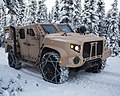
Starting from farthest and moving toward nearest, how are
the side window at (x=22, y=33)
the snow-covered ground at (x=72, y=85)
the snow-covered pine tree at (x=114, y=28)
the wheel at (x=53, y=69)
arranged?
the snow-covered pine tree at (x=114, y=28) → the side window at (x=22, y=33) → the wheel at (x=53, y=69) → the snow-covered ground at (x=72, y=85)

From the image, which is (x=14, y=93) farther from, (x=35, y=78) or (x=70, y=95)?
(x=35, y=78)

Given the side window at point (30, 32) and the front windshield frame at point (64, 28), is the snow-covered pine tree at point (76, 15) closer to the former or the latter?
the front windshield frame at point (64, 28)

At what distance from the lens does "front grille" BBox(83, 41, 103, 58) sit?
27.9 feet

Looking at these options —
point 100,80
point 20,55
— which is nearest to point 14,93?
point 100,80

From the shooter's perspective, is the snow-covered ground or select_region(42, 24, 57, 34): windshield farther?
select_region(42, 24, 57, 34): windshield

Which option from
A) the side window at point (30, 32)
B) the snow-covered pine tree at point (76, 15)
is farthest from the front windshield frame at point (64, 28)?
the snow-covered pine tree at point (76, 15)

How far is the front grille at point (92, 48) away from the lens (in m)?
8.52

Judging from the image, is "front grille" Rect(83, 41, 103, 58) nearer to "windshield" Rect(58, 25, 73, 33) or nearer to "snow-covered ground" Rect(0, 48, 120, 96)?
"snow-covered ground" Rect(0, 48, 120, 96)

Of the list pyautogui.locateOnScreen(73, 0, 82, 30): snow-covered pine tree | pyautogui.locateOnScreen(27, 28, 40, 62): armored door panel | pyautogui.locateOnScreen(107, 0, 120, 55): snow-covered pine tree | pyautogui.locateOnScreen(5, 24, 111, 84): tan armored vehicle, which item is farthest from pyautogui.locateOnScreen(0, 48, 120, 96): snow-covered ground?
pyautogui.locateOnScreen(107, 0, 120, 55): snow-covered pine tree

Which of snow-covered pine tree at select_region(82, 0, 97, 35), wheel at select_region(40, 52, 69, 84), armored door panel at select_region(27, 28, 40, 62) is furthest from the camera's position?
snow-covered pine tree at select_region(82, 0, 97, 35)

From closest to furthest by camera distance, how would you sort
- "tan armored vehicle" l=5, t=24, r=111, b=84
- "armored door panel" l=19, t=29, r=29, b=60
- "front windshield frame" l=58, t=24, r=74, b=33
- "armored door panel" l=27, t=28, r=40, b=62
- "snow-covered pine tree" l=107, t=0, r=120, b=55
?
"tan armored vehicle" l=5, t=24, r=111, b=84 < "armored door panel" l=27, t=28, r=40, b=62 < "front windshield frame" l=58, t=24, r=74, b=33 < "armored door panel" l=19, t=29, r=29, b=60 < "snow-covered pine tree" l=107, t=0, r=120, b=55

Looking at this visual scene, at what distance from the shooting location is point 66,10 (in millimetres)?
31562

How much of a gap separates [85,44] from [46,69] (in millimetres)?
1857

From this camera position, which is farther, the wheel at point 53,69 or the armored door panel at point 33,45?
the armored door panel at point 33,45
